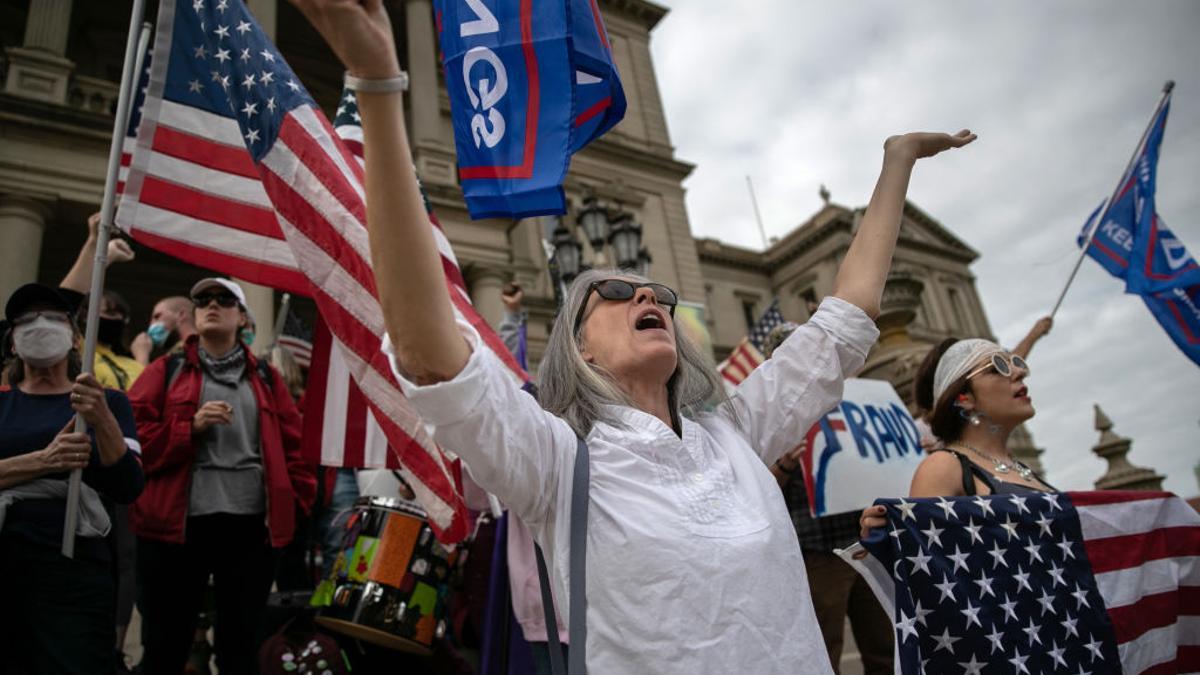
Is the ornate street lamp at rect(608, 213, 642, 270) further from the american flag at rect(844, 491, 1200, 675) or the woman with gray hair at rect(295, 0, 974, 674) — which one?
the woman with gray hair at rect(295, 0, 974, 674)

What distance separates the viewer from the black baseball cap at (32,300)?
310cm

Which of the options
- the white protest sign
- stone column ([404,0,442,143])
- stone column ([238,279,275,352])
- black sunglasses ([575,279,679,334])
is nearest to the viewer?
black sunglasses ([575,279,679,334])

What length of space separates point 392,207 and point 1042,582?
101 inches

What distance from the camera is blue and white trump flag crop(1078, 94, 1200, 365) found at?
659 centimetres

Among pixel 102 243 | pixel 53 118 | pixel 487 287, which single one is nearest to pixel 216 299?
pixel 102 243

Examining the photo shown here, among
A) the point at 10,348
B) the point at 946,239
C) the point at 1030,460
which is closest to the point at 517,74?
the point at 10,348

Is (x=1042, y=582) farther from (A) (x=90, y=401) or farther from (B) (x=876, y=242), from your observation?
(A) (x=90, y=401)

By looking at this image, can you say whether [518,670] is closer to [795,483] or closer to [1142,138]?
[795,483]

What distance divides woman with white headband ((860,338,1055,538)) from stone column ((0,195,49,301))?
10.5 m

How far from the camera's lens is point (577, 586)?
154 centimetres

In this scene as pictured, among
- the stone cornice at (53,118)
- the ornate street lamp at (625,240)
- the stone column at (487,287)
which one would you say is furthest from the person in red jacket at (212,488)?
the stone column at (487,287)

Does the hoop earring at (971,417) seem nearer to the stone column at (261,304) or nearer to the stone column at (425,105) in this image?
the stone column at (261,304)

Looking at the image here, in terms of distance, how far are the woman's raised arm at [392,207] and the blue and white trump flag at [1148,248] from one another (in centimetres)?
725

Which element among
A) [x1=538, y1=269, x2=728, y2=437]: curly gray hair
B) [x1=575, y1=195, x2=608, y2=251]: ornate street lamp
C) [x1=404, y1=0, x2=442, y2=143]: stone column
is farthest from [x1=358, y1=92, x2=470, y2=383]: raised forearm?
[x1=404, y1=0, x2=442, y2=143]: stone column
